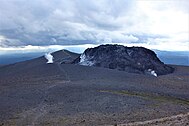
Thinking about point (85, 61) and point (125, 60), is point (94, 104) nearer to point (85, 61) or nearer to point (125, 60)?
point (125, 60)

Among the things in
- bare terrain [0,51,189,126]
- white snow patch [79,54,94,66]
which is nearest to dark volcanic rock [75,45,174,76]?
white snow patch [79,54,94,66]

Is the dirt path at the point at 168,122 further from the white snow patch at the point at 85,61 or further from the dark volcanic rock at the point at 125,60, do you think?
the white snow patch at the point at 85,61

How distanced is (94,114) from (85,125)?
3.66 meters

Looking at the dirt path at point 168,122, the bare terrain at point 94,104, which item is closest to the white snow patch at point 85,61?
the bare terrain at point 94,104

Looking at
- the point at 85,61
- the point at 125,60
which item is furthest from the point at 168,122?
the point at 85,61

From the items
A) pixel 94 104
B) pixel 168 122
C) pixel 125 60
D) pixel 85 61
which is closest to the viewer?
pixel 168 122

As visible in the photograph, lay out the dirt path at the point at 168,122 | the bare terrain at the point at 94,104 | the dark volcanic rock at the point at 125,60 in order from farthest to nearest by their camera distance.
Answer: the dark volcanic rock at the point at 125,60 → the bare terrain at the point at 94,104 → the dirt path at the point at 168,122

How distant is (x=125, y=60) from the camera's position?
6806 centimetres

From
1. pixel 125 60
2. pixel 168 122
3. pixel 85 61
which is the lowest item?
pixel 168 122

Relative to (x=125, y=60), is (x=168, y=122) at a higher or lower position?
lower

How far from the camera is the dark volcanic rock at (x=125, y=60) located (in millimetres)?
64875

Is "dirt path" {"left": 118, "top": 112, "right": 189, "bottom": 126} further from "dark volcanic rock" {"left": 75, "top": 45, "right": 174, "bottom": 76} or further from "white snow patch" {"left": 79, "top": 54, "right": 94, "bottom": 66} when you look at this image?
"white snow patch" {"left": 79, "top": 54, "right": 94, "bottom": 66}

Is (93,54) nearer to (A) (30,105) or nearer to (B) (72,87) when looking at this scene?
(B) (72,87)

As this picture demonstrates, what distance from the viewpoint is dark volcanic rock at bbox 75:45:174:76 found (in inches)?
2554
